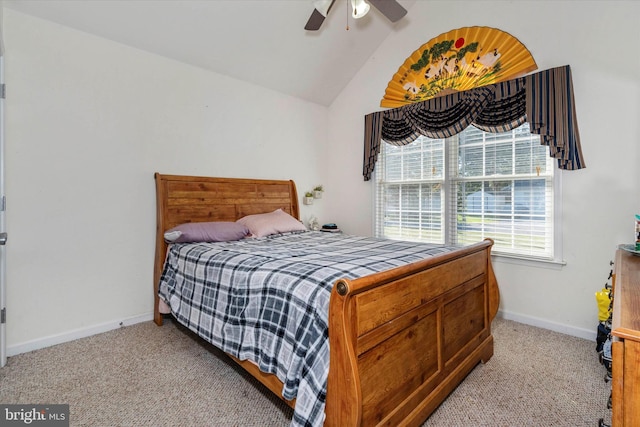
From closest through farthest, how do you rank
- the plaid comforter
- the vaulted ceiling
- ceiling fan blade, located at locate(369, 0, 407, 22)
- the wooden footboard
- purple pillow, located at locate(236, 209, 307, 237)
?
the wooden footboard → the plaid comforter → ceiling fan blade, located at locate(369, 0, 407, 22) → the vaulted ceiling → purple pillow, located at locate(236, 209, 307, 237)

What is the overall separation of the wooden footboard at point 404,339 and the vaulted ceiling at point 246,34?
109 inches

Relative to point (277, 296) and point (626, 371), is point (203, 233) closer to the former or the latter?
point (277, 296)

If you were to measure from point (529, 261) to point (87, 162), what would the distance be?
13.1 ft

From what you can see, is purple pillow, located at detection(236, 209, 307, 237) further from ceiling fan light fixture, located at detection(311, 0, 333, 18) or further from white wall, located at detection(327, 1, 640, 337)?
white wall, located at detection(327, 1, 640, 337)

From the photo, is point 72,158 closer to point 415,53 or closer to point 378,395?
point 378,395

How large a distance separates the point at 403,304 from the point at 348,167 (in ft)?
10.1

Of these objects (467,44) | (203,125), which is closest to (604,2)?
(467,44)

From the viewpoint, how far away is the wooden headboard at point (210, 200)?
299 cm

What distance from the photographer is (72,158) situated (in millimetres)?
2619

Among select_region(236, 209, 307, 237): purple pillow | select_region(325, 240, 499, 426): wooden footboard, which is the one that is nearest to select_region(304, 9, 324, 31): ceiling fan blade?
select_region(236, 209, 307, 237): purple pillow

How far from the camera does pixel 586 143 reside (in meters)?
2.59

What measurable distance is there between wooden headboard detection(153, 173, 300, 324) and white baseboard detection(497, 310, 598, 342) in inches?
101

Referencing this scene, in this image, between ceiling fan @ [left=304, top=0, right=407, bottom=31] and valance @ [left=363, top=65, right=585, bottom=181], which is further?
valance @ [left=363, top=65, right=585, bottom=181]

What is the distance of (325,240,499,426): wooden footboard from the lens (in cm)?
122
